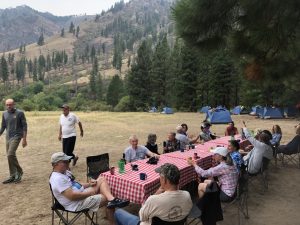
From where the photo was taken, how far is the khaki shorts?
5.21 meters

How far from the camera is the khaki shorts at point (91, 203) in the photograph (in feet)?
17.1

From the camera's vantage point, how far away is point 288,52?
24.5ft

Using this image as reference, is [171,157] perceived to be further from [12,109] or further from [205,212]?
[12,109]

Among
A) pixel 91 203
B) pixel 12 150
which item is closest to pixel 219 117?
pixel 12 150

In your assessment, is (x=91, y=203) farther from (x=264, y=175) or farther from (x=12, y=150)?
(x=264, y=175)

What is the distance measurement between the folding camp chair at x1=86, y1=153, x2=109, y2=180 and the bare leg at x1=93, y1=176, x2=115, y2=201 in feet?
3.48

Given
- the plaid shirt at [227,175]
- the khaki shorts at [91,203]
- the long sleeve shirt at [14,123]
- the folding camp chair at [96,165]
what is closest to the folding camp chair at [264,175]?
the plaid shirt at [227,175]

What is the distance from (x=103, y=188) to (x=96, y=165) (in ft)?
4.54

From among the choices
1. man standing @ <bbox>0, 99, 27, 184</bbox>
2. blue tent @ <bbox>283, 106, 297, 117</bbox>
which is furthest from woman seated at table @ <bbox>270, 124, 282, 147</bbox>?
blue tent @ <bbox>283, 106, 297, 117</bbox>

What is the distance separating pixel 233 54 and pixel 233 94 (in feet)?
133

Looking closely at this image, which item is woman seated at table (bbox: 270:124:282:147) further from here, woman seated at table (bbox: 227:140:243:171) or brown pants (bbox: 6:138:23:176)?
brown pants (bbox: 6:138:23:176)

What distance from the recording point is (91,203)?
529 cm

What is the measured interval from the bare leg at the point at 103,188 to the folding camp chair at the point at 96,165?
106 centimetres

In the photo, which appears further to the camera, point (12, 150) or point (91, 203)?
point (12, 150)
